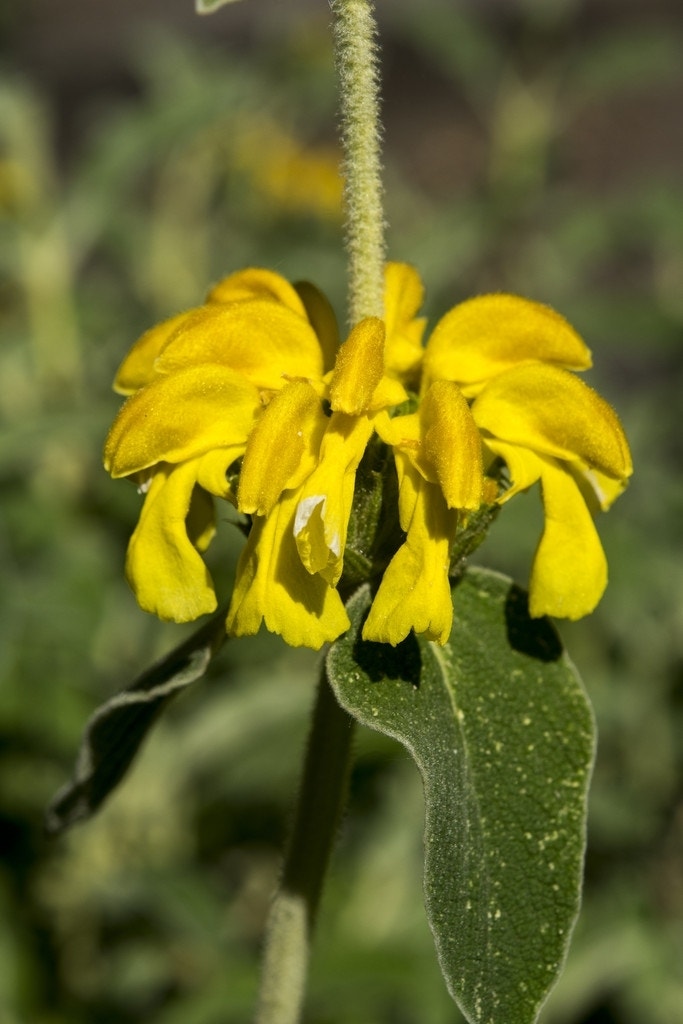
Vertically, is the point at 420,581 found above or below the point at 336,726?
above

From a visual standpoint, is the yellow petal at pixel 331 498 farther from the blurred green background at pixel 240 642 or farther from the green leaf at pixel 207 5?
the blurred green background at pixel 240 642

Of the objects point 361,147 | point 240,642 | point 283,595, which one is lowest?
point 240,642

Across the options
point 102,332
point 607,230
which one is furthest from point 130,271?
point 607,230

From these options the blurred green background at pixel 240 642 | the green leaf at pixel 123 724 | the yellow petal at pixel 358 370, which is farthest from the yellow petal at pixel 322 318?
the blurred green background at pixel 240 642

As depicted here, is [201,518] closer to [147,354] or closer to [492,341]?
[147,354]

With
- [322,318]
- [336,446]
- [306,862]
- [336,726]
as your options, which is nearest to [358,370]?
[336,446]

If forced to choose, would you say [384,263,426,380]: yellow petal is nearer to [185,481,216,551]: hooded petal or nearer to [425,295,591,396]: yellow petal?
[425,295,591,396]: yellow petal
